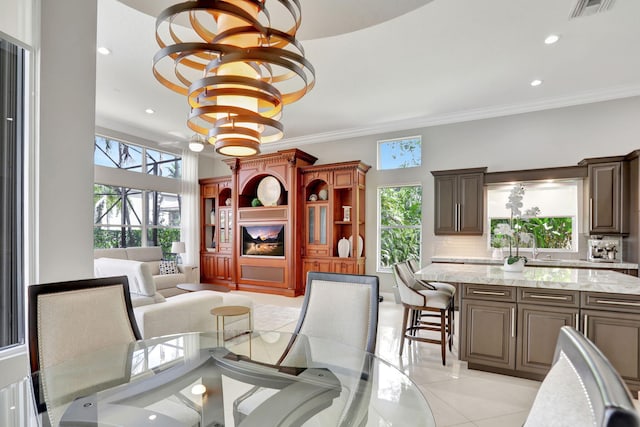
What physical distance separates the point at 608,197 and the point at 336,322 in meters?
4.58

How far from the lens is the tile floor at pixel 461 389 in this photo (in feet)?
7.06

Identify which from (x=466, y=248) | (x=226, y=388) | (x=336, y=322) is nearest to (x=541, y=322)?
(x=336, y=322)

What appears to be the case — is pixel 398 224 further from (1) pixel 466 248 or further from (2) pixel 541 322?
(2) pixel 541 322

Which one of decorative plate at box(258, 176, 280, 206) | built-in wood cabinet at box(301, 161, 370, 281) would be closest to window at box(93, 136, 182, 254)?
decorative plate at box(258, 176, 280, 206)

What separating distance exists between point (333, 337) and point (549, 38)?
372cm

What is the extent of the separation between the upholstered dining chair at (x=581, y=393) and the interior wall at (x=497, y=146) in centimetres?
493

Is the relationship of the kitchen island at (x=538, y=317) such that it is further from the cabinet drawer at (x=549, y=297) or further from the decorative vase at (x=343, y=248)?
the decorative vase at (x=343, y=248)

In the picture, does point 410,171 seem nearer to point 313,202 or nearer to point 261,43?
point 313,202

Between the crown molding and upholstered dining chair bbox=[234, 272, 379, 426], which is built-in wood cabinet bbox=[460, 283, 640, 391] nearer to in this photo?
upholstered dining chair bbox=[234, 272, 379, 426]

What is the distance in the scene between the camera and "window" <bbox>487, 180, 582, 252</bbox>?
482 cm

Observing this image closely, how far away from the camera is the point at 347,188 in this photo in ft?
20.1

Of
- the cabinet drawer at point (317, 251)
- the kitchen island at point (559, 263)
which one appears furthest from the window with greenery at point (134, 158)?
the kitchen island at point (559, 263)

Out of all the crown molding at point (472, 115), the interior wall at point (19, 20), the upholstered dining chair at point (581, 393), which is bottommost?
the upholstered dining chair at point (581, 393)

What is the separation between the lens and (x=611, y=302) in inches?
95.9
